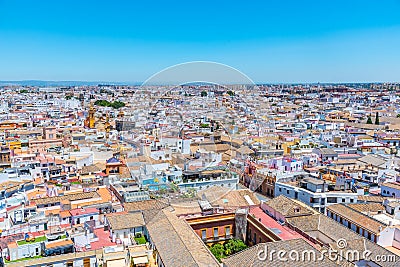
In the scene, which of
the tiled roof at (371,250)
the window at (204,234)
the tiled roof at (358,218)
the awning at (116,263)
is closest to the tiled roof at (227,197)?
the window at (204,234)

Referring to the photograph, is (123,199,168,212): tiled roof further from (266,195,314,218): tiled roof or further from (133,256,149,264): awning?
(266,195,314,218): tiled roof

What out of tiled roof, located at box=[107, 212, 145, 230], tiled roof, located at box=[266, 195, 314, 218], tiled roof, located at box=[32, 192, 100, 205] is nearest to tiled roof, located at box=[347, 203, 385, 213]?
tiled roof, located at box=[266, 195, 314, 218]

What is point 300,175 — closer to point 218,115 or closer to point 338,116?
point 218,115

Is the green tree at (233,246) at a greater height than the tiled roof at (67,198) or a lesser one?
lesser

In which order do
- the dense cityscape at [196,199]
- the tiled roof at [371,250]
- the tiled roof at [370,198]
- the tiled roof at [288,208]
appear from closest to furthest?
the tiled roof at [371,250], the dense cityscape at [196,199], the tiled roof at [288,208], the tiled roof at [370,198]

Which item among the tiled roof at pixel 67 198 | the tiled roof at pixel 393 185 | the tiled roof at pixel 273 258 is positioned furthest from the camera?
the tiled roof at pixel 393 185

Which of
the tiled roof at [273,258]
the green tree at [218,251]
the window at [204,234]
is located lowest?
the green tree at [218,251]

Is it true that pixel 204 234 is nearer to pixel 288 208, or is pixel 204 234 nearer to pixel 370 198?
pixel 288 208

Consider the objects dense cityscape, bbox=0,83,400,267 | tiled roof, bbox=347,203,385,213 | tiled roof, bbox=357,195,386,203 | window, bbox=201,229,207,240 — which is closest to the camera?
dense cityscape, bbox=0,83,400,267

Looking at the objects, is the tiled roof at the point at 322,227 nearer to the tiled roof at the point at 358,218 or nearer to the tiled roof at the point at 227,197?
the tiled roof at the point at 358,218

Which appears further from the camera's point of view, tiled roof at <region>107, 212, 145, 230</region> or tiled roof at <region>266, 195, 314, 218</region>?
tiled roof at <region>266, 195, 314, 218</region>

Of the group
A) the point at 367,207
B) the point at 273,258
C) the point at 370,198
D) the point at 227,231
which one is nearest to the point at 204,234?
the point at 227,231
